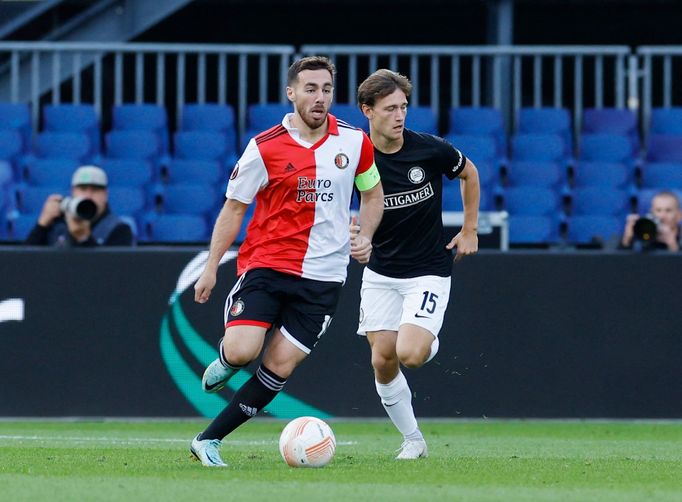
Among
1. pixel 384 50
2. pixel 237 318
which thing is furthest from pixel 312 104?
pixel 384 50

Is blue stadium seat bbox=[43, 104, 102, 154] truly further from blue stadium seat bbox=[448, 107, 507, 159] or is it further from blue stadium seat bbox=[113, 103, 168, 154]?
blue stadium seat bbox=[448, 107, 507, 159]

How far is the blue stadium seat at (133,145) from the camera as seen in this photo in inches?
618

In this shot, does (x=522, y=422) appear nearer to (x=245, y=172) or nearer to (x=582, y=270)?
(x=582, y=270)

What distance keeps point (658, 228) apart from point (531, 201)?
3.36 meters

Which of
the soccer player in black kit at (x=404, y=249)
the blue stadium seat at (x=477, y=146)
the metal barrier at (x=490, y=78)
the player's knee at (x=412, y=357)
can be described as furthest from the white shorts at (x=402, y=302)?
the metal barrier at (x=490, y=78)

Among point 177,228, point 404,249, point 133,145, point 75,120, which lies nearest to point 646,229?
point 404,249

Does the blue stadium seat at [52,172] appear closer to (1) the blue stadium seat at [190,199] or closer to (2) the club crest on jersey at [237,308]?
(1) the blue stadium seat at [190,199]

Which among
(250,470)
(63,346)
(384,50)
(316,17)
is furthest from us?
(316,17)

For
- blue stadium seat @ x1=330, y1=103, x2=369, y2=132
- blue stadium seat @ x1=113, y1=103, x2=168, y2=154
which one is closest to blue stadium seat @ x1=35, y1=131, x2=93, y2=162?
blue stadium seat @ x1=113, y1=103, x2=168, y2=154

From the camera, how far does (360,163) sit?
762 centimetres

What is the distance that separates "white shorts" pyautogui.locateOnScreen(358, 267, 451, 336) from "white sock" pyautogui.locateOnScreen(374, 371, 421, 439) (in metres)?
0.34

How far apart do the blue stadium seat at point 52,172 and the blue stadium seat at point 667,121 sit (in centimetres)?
669

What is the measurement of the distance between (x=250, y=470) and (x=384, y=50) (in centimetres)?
952

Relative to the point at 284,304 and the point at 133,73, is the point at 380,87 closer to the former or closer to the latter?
the point at 284,304
